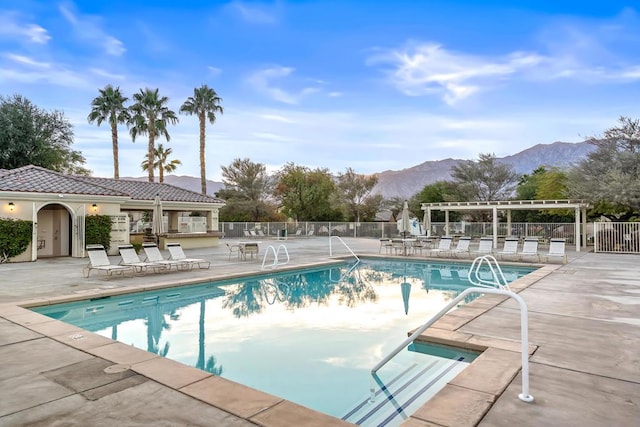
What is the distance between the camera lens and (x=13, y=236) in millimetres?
14648

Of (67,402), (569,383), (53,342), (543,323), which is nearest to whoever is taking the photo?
(67,402)

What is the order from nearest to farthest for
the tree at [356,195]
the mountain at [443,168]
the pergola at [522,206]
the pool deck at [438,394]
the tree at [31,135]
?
1. the pool deck at [438,394]
2. the pergola at [522,206]
3. the tree at [31,135]
4. the tree at [356,195]
5. the mountain at [443,168]

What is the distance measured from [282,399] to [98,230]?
16220mm

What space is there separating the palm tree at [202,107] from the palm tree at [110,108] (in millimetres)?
4740

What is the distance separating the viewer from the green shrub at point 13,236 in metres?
14.4

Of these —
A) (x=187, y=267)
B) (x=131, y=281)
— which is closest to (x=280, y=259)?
(x=187, y=267)

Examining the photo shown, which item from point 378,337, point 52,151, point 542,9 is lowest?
point 378,337

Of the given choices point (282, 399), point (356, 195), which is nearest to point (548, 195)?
point (356, 195)

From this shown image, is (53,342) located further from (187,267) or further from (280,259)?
(280,259)

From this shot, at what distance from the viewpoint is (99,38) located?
17.5m

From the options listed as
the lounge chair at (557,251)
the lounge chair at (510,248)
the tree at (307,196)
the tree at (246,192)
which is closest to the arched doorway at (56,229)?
the lounge chair at (510,248)

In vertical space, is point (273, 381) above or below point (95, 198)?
below

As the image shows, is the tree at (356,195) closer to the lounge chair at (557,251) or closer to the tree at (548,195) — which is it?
the tree at (548,195)

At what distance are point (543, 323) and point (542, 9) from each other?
45.6ft
